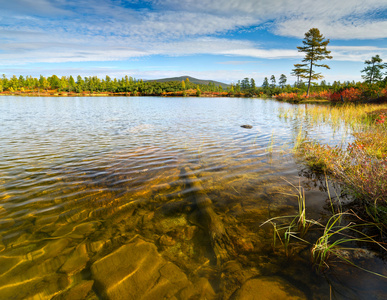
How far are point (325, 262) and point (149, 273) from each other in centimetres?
246

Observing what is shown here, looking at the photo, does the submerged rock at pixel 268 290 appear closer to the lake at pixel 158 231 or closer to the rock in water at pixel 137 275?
the lake at pixel 158 231

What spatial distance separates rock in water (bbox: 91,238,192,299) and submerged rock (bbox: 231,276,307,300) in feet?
2.28

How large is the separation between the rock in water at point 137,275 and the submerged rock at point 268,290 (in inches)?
27.3

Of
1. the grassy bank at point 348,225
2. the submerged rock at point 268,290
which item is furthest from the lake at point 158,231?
the grassy bank at point 348,225

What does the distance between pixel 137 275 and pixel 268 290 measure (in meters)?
1.72

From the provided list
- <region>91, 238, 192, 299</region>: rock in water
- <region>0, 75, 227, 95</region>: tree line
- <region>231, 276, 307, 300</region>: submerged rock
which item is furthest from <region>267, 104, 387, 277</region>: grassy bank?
<region>0, 75, 227, 95</region>: tree line

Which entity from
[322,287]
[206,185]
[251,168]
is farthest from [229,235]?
[251,168]

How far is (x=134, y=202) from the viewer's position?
14.0ft

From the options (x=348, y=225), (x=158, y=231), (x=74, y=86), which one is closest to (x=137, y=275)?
(x=158, y=231)

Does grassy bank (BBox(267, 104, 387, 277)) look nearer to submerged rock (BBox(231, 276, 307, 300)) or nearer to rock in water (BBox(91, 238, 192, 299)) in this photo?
submerged rock (BBox(231, 276, 307, 300))

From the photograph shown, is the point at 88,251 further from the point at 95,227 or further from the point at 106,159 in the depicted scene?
the point at 106,159

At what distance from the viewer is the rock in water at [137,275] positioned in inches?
91.8

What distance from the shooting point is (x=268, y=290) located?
7.59 ft

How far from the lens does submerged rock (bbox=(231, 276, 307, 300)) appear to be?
88.0 inches
